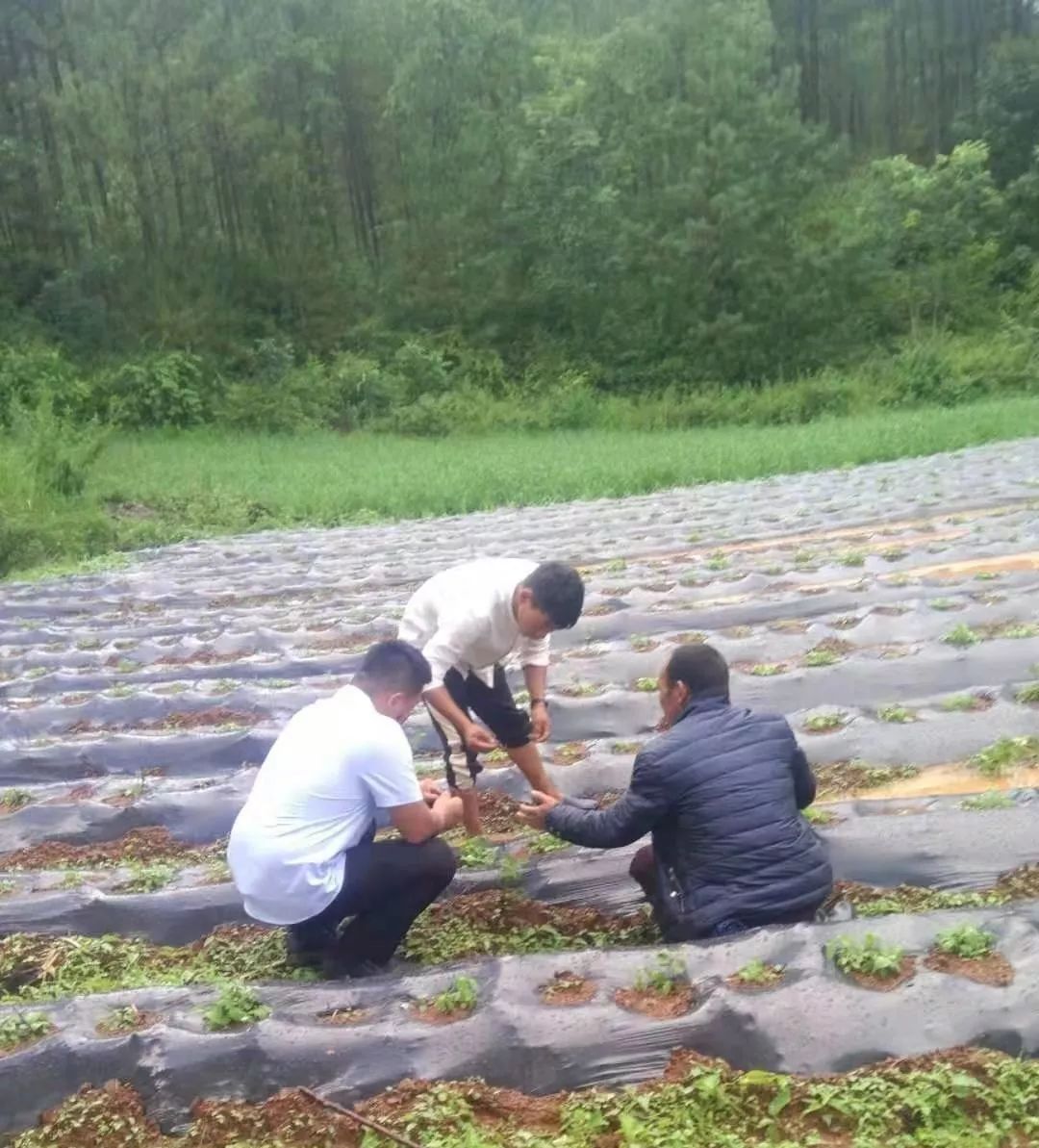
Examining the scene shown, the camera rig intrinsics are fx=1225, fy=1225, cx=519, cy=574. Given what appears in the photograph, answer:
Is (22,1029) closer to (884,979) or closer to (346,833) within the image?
(346,833)

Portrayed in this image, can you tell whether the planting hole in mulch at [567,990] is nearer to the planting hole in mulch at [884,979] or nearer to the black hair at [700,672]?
the planting hole in mulch at [884,979]

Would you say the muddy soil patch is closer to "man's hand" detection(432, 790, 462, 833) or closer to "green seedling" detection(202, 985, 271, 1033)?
"man's hand" detection(432, 790, 462, 833)

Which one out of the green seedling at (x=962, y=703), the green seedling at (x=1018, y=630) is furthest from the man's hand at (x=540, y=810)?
the green seedling at (x=1018, y=630)

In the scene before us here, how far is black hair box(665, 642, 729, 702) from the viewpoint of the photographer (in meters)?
2.97

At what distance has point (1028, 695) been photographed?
12.2 ft

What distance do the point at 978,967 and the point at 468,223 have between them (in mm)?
27382

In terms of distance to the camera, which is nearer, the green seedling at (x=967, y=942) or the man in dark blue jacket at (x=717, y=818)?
the green seedling at (x=967, y=942)

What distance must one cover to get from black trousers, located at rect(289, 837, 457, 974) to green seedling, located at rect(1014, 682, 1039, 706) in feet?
6.14

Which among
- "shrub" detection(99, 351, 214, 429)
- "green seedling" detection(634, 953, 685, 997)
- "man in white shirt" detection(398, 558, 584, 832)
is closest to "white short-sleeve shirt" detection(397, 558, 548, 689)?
"man in white shirt" detection(398, 558, 584, 832)

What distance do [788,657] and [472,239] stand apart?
24.9 meters

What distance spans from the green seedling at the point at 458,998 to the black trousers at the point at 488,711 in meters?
1.10

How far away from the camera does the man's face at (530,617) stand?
336 centimetres

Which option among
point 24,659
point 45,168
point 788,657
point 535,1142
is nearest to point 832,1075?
point 535,1142

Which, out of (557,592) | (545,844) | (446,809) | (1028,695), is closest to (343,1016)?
(446,809)
